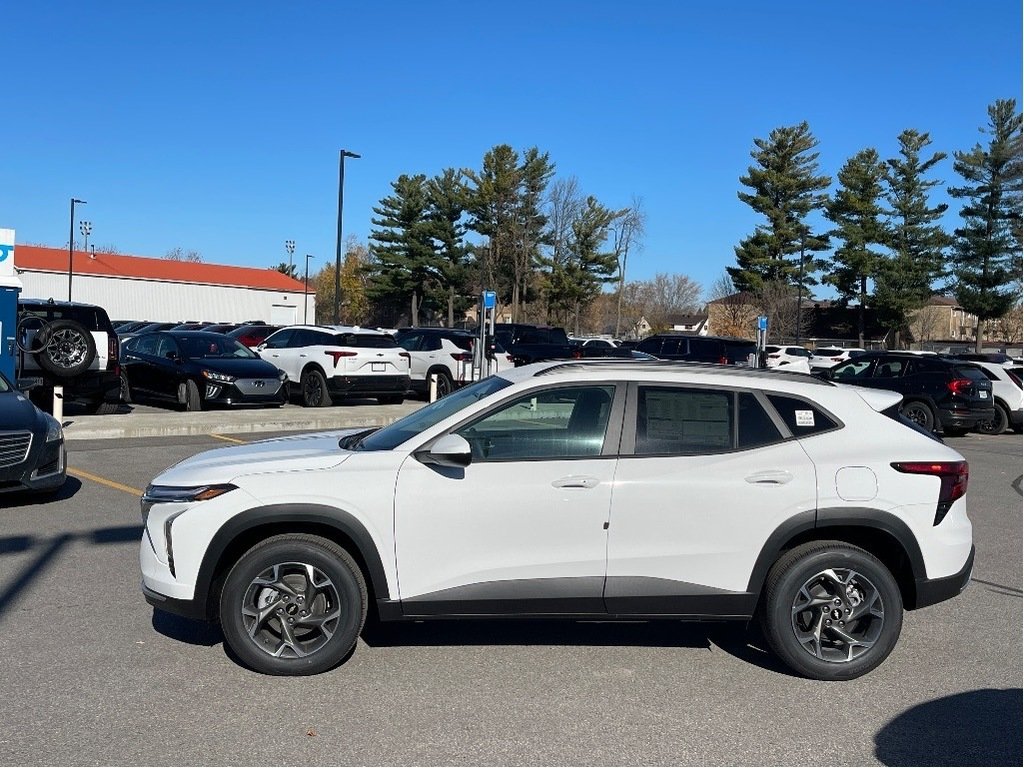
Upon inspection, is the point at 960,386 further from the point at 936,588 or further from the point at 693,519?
the point at 693,519

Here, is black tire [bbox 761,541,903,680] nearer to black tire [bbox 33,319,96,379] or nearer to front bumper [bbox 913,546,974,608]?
front bumper [bbox 913,546,974,608]

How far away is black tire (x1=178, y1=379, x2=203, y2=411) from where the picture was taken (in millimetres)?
17844

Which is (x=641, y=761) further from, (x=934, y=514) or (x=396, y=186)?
(x=396, y=186)

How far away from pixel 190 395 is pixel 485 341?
250 inches

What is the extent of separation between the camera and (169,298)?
81.7 metres

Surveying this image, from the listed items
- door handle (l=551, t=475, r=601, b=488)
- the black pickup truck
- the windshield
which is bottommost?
door handle (l=551, t=475, r=601, b=488)

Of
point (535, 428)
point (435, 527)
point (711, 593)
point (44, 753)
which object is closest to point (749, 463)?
point (711, 593)

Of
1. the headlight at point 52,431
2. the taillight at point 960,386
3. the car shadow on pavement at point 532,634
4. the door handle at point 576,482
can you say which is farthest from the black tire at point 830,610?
the taillight at point 960,386

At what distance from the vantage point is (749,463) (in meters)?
5.23

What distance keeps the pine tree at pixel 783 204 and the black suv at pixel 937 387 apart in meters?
44.2

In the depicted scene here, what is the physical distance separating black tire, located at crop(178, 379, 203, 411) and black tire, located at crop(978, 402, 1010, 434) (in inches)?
567

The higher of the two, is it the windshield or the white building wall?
the white building wall

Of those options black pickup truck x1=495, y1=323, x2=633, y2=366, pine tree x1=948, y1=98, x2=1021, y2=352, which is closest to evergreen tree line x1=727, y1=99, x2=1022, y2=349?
pine tree x1=948, y1=98, x2=1021, y2=352

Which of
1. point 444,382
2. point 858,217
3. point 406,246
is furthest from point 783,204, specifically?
point 444,382
